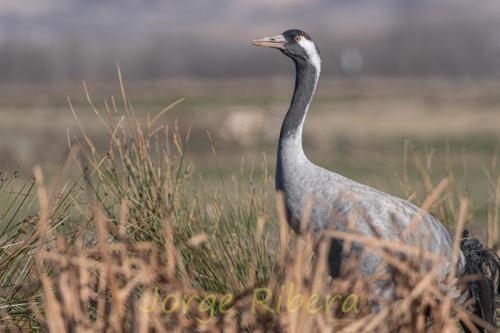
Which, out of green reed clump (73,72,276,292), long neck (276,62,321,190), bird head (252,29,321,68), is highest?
bird head (252,29,321,68)

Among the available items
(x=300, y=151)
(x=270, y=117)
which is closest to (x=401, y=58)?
(x=270, y=117)

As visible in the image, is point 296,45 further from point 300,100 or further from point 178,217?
point 178,217

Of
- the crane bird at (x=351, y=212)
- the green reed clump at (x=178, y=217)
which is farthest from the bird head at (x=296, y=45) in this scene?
the green reed clump at (x=178, y=217)

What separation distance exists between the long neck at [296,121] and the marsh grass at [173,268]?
24cm

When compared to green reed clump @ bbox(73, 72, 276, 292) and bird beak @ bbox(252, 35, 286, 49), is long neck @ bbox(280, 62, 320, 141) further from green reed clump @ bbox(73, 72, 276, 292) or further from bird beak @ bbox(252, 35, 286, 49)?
green reed clump @ bbox(73, 72, 276, 292)

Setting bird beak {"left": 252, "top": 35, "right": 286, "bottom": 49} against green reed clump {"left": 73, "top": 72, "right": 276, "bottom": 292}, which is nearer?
green reed clump {"left": 73, "top": 72, "right": 276, "bottom": 292}

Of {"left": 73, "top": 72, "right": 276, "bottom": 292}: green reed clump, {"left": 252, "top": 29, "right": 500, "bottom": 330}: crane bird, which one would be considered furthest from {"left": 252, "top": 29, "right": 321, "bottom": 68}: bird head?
{"left": 73, "top": 72, "right": 276, "bottom": 292}: green reed clump

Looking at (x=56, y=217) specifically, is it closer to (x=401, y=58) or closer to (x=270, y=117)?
(x=270, y=117)

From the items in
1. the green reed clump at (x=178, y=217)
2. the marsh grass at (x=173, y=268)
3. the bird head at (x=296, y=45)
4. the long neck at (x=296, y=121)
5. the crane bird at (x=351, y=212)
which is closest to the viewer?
the marsh grass at (x=173, y=268)

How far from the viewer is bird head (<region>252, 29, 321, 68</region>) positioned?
438 cm

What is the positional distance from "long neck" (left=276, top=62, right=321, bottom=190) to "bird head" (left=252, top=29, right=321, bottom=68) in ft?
0.09

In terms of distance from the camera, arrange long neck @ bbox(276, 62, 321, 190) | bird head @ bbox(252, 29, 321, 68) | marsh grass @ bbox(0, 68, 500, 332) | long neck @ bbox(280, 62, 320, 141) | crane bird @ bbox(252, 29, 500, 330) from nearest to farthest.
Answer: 1. marsh grass @ bbox(0, 68, 500, 332)
2. crane bird @ bbox(252, 29, 500, 330)
3. long neck @ bbox(276, 62, 321, 190)
4. long neck @ bbox(280, 62, 320, 141)
5. bird head @ bbox(252, 29, 321, 68)

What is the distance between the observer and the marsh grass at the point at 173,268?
2713 millimetres

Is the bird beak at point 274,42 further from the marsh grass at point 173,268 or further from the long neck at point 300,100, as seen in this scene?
the marsh grass at point 173,268
